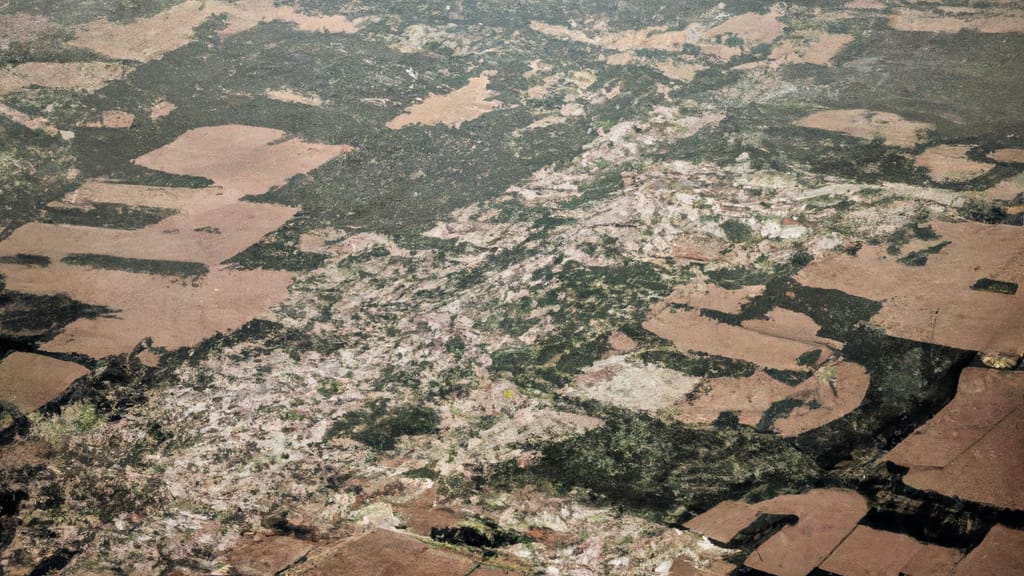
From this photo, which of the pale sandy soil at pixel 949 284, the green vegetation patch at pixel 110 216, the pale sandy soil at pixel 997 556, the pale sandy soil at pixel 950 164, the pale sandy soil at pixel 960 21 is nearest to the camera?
the pale sandy soil at pixel 997 556

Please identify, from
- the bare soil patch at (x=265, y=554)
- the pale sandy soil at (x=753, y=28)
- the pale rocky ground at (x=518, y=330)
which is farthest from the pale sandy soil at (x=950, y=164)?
the bare soil patch at (x=265, y=554)

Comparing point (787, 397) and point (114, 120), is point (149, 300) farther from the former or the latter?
point (787, 397)

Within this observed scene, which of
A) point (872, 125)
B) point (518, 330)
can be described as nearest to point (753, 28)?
point (872, 125)

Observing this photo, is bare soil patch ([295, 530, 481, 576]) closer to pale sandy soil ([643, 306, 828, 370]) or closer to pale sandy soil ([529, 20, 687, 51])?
pale sandy soil ([643, 306, 828, 370])

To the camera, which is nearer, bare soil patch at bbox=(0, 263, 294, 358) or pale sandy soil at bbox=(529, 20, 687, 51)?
bare soil patch at bbox=(0, 263, 294, 358)

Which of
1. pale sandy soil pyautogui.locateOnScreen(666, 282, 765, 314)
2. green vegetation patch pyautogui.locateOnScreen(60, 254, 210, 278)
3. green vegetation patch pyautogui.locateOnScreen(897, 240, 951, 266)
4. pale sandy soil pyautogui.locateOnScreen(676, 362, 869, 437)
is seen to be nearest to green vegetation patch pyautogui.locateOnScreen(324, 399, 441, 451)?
pale sandy soil pyautogui.locateOnScreen(676, 362, 869, 437)

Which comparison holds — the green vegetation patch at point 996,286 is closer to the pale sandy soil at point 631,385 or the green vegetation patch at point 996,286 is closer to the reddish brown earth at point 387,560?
the pale sandy soil at point 631,385
